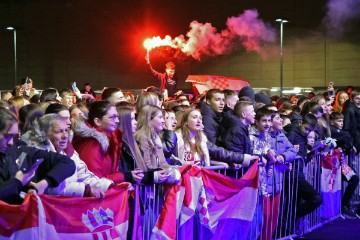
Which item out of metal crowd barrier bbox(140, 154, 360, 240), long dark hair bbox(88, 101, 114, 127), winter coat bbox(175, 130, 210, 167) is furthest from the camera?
metal crowd barrier bbox(140, 154, 360, 240)

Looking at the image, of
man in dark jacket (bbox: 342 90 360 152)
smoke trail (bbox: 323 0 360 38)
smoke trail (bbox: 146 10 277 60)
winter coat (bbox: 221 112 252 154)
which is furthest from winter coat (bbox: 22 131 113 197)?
smoke trail (bbox: 323 0 360 38)

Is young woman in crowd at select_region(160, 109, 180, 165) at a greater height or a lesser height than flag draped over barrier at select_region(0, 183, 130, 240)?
greater

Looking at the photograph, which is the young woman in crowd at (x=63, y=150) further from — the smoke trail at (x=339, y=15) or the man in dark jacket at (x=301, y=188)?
the smoke trail at (x=339, y=15)

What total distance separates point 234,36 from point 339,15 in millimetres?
4608

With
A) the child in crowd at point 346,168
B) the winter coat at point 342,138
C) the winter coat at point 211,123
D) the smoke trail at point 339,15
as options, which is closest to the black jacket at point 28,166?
the winter coat at point 211,123

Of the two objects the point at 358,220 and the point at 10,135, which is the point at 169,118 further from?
the point at 358,220

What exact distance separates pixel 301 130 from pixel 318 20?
19.1 metres

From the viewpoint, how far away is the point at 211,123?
9.21 m

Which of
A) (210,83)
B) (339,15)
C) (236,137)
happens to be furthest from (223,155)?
(339,15)

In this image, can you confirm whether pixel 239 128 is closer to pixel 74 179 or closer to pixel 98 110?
pixel 98 110

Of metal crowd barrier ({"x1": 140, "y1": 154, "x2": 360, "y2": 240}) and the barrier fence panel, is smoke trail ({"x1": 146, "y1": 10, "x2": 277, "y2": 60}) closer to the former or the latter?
the barrier fence panel

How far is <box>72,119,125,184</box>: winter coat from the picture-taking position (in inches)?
252

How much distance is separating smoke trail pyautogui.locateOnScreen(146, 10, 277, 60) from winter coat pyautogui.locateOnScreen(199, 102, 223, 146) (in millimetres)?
18518

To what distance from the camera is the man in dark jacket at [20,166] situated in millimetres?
5160
